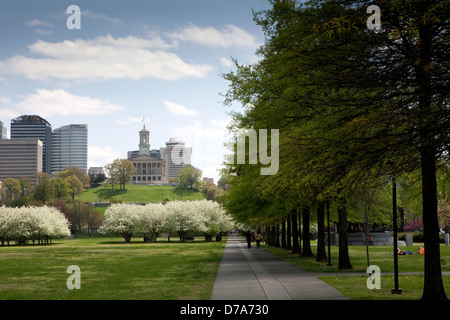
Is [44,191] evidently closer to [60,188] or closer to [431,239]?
[60,188]

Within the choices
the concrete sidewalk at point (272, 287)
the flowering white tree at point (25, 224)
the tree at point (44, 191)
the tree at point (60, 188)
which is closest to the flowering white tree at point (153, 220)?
the flowering white tree at point (25, 224)

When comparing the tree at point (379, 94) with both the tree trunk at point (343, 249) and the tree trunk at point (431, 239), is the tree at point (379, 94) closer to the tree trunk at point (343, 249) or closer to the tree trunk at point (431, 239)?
the tree trunk at point (431, 239)

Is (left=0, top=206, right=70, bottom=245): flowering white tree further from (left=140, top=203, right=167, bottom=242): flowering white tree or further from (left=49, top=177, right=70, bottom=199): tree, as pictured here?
(left=49, top=177, right=70, bottom=199): tree

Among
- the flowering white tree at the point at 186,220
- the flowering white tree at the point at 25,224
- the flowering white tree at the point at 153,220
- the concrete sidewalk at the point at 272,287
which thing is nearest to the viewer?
the concrete sidewalk at the point at 272,287

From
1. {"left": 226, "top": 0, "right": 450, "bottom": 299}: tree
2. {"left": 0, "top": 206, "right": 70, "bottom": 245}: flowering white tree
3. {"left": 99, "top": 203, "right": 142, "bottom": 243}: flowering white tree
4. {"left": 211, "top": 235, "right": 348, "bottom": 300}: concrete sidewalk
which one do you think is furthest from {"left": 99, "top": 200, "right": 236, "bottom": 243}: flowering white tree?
{"left": 226, "top": 0, "right": 450, "bottom": 299}: tree

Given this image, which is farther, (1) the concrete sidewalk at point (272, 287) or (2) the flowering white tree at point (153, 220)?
(2) the flowering white tree at point (153, 220)

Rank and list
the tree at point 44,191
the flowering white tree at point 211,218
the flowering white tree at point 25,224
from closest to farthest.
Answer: the flowering white tree at point 25,224
the flowering white tree at point 211,218
the tree at point 44,191

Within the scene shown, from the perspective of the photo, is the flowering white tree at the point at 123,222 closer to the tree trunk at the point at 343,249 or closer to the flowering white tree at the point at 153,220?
the flowering white tree at the point at 153,220

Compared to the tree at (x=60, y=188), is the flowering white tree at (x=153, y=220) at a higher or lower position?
lower

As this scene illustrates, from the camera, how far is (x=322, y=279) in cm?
1870

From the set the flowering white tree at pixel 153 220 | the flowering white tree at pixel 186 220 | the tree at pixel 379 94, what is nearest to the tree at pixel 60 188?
the flowering white tree at pixel 153 220

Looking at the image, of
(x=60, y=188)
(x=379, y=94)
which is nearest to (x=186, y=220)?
(x=379, y=94)

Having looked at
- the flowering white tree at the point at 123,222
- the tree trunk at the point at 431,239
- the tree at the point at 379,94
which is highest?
the tree at the point at 379,94
